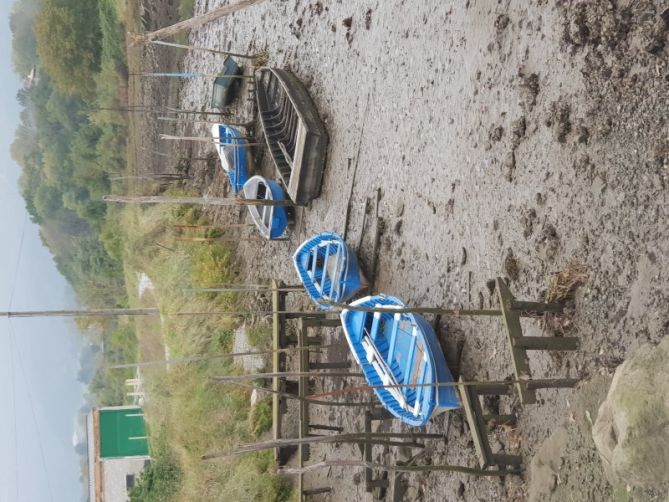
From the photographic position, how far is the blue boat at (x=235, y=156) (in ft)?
33.1

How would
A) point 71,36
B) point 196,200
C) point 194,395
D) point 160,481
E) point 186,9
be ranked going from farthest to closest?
point 71,36, point 186,9, point 160,481, point 194,395, point 196,200

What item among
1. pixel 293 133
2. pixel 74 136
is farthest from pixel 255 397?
pixel 74 136

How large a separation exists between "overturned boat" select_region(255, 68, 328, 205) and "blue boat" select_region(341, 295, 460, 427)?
7.13 ft

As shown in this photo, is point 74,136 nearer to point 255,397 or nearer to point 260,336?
point 260,336

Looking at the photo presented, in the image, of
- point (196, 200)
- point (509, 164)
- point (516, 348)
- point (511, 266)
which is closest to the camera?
point (516, 348)

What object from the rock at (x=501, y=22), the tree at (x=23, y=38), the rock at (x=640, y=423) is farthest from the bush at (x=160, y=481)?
the tree at (x=23, y=38)

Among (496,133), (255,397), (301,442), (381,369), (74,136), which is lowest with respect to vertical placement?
(255,397)

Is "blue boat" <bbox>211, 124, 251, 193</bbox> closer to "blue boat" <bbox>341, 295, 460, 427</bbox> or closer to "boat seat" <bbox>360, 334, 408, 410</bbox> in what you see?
"blue boat" <bbox>341, 295, 460, 427</bbox>

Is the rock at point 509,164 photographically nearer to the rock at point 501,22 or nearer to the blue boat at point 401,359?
the rock at point 501,22

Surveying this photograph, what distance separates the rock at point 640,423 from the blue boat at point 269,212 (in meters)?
5.81

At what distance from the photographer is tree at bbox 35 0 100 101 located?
17859 millimetres

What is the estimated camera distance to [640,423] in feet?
10.1

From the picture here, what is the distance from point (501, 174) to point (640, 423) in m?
2.53

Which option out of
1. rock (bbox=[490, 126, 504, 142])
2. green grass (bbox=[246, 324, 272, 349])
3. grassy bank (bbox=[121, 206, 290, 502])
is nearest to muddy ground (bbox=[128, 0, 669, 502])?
rock (bbox=[490, 126, 504, 142])
